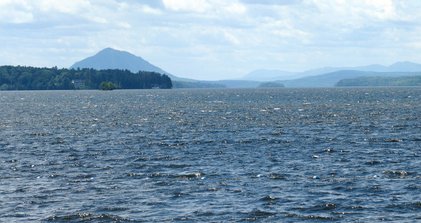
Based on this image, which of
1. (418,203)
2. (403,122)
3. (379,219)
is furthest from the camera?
(403,122)

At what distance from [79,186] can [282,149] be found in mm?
24085

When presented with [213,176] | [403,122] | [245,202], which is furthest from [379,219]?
[403,122]

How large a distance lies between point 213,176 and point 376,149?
20206 millimetres

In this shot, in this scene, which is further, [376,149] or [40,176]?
[376,149]

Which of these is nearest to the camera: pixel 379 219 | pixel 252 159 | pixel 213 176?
pixel 379 219

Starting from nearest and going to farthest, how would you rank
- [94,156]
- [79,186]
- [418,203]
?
[418,203], [79,186], [94,156]

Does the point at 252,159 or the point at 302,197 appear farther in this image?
the point at 252,159

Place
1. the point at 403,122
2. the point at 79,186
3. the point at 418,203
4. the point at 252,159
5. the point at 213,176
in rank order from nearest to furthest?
the point at 418,203 < the point at 79,186 < the point at 213,176 < the point at 252,159 < the point at 403,122

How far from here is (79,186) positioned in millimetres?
47625

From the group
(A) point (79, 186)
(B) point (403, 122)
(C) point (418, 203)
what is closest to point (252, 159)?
(A) point (79, 186)

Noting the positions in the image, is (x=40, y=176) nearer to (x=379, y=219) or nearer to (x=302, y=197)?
(x=302, y=197)

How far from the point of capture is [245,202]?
136 ft

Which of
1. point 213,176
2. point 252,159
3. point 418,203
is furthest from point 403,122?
point 418,203

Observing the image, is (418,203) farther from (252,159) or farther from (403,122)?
(403,122)
